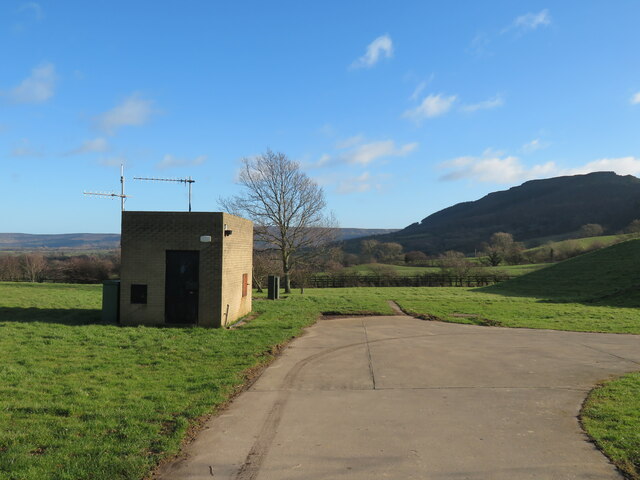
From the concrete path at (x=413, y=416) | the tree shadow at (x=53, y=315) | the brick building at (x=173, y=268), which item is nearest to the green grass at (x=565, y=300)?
the concrete path at (x=413, y=416)

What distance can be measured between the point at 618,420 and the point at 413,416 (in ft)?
8.34

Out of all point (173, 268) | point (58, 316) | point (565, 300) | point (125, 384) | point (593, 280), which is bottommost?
point (565, 300)

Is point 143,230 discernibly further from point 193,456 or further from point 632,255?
point 632,255

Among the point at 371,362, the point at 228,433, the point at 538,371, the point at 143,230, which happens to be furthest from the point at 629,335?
the point at 143,230

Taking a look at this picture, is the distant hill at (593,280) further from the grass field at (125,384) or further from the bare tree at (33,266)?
the bare tree at (33,266)

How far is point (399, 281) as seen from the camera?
45.4m

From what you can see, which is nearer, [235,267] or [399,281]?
[235,267]

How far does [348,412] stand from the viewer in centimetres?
641

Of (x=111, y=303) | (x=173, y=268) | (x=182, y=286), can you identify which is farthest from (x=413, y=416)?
(x=111, y=303)

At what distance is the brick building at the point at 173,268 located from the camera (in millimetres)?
13945

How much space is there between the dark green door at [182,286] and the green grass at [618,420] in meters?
10.7

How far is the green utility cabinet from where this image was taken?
14.4 metres

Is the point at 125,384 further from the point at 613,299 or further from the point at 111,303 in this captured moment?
the point at 613,299

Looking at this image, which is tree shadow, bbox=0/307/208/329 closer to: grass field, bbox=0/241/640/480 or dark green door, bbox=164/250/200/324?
grass field, bbox=0/241/640/480
